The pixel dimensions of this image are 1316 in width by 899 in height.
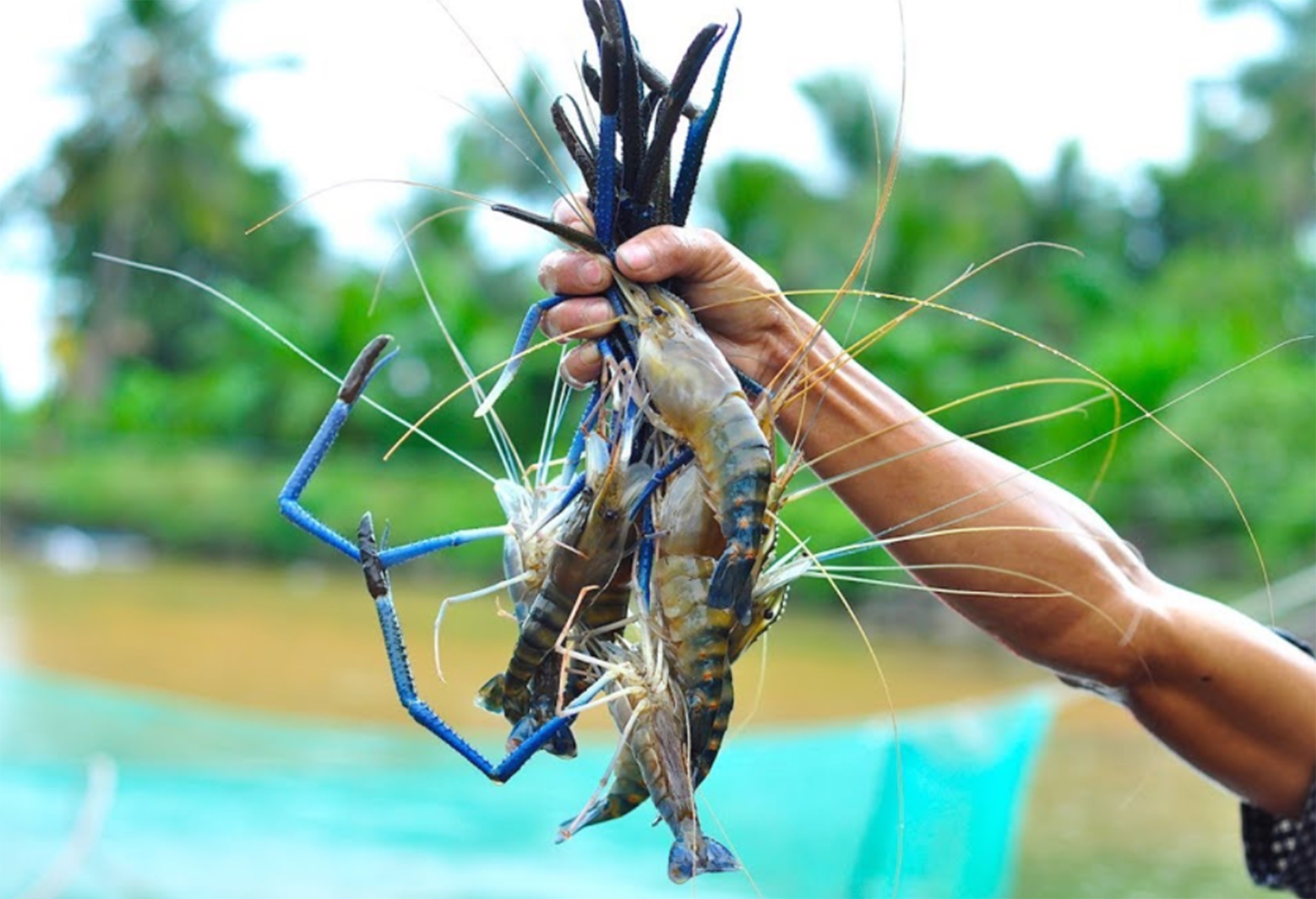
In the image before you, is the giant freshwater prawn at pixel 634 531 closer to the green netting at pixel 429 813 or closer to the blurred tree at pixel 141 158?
the green netting at pixel 429 813

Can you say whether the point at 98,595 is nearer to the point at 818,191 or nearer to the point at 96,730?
the point at 818,191

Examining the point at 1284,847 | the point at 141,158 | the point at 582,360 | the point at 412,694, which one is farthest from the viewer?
the point at 141,158

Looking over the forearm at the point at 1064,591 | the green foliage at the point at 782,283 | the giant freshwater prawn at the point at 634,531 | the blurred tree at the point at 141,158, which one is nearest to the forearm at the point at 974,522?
the forearm at the point at 1064,591

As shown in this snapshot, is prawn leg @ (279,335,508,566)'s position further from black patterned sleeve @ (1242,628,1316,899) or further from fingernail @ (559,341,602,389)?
black patterned sleeve @ (1242,628,1316,899)

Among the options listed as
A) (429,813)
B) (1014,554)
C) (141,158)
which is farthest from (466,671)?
(141,158)

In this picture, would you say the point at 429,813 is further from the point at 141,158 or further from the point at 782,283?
the point at 141,158

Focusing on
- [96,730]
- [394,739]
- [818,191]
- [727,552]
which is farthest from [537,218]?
[818,191]
